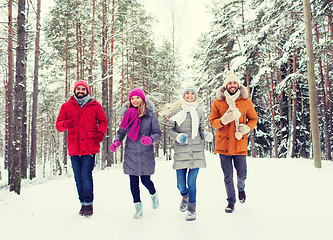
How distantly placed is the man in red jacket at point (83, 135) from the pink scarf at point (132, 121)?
47 centimetres

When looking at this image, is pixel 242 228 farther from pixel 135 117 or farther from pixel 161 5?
pixel 161 5

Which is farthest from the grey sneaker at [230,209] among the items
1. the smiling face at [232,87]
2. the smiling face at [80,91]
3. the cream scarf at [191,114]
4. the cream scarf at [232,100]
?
the smiling face at [80,91]

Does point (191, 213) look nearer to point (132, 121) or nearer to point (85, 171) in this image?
point (132, 121)

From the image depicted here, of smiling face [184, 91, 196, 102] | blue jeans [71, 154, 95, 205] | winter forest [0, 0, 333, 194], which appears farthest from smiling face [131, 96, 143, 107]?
winter forest [0, 0, 333, 194]

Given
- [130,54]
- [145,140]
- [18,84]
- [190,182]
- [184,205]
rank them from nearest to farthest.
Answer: [145,140] < [190,182] < [184,205] < [18,84] < [130,54]

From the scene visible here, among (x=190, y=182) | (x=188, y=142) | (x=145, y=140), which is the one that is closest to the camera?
(x=145, y=140)

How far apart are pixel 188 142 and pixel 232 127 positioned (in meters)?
0.88

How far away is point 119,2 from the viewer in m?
11.2

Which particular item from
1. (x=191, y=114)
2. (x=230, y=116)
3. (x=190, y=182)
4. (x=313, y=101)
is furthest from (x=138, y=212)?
(x=313, y=101)

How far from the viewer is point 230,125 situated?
12.7 feet

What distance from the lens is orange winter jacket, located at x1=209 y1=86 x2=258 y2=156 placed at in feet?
12.4

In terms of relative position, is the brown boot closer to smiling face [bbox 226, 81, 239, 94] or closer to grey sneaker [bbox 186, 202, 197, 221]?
grey sneaker [bbox 186, 202, 197, 221]

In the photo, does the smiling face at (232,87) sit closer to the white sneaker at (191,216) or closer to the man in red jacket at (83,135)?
the white sneaker at (191,216)

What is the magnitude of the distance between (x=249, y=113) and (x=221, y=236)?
2.16 metres
